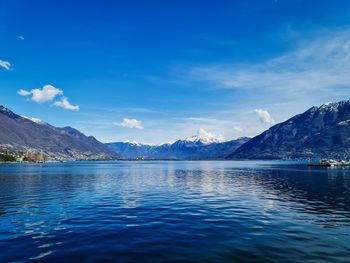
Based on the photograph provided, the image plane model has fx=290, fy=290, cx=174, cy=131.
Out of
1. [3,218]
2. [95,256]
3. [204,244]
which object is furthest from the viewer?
[3,218]

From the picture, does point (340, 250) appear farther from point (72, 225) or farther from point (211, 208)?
point (72, 225)

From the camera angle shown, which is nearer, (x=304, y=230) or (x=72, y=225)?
(x=304, y=230)

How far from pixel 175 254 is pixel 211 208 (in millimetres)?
25467

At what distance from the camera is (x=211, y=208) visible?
164 feet

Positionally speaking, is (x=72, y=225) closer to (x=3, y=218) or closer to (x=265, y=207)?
(x=3, y=218)

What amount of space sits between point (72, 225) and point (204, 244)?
17895mm

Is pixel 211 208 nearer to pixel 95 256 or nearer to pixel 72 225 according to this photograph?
pixel 72 225

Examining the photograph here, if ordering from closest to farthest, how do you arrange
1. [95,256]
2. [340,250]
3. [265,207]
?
[95,256] < [340,250] < [265,207]

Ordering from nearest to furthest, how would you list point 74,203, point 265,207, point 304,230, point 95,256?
1. point 95,256
2. point 304,230
3. point 265,207
4. point 74,203

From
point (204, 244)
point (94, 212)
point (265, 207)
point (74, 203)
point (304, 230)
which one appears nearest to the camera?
point (204, 244)

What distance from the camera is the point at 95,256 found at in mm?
24578

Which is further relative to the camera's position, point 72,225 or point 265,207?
point 265,207

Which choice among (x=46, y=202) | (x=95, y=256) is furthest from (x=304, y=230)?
(x=46, y=202)

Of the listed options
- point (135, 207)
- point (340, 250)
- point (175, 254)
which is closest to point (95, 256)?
point (175, 254)
